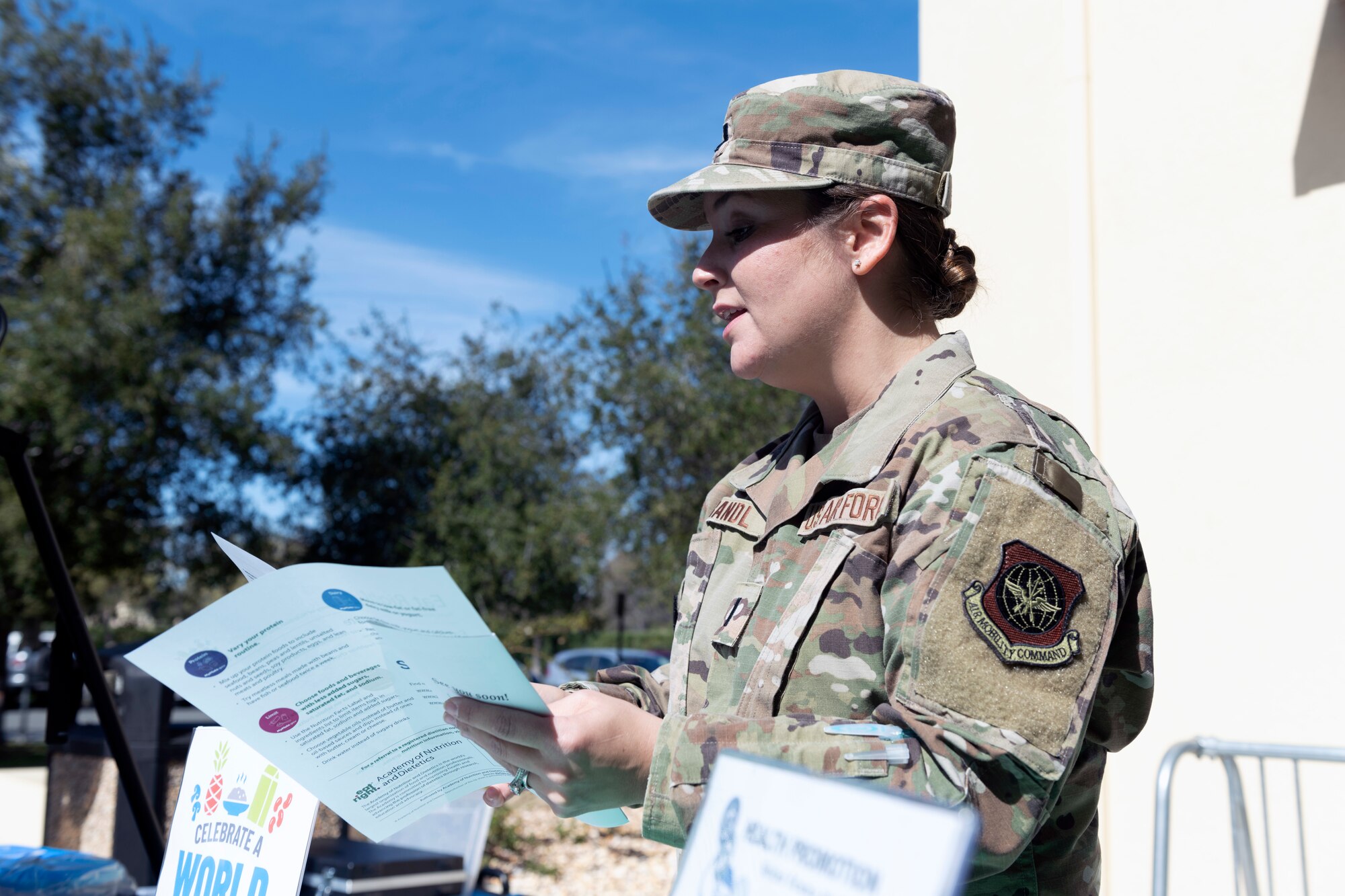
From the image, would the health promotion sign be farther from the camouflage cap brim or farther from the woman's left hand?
the camouflage cap brim

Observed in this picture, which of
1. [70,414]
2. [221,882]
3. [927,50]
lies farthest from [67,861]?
[70,414]

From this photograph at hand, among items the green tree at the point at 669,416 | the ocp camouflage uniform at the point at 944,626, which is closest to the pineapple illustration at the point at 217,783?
the ocp camouflage uniform at the point at 944,626

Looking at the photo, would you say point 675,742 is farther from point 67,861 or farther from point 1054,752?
point 67,861

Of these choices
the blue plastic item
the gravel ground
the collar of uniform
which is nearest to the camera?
the collar of uniform

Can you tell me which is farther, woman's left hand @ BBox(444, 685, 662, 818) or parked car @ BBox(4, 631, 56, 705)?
parked car @ BBox(4, 631, 56, 705)

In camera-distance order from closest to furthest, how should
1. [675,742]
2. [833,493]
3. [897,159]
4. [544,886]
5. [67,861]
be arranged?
[675,742] → [833,493] → [897,159] → [67,861] → [544,886]

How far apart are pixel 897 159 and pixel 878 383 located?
12.1 inches

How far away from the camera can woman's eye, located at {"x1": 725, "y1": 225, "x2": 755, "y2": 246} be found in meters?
1.50

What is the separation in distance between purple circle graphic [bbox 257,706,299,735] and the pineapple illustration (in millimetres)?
654

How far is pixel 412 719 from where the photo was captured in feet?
4.12

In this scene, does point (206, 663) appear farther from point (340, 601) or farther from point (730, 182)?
point (730, 182)

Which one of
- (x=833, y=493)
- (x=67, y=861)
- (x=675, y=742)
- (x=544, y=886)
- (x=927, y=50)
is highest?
(x=927, y=50)

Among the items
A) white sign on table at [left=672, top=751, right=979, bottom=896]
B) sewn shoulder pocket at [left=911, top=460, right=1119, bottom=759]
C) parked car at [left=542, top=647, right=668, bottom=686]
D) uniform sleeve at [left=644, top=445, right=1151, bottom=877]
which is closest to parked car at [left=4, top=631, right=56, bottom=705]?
parked car at [left=542, top=647, right=668, bottom=686]

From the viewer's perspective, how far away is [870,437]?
1357 millimetres
